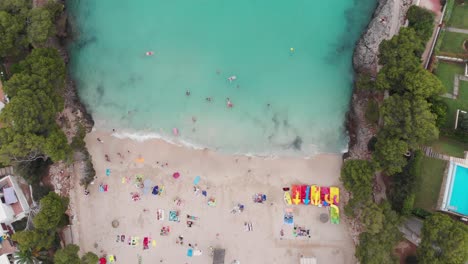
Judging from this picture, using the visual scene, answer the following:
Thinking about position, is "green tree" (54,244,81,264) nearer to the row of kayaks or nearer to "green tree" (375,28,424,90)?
the row of kayaks

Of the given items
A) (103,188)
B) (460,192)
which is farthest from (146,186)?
(460,192)

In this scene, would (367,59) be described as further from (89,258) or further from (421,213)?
(89,258)

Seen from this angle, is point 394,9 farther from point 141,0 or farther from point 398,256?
point 141,0

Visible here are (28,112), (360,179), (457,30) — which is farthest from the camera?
(457,30)

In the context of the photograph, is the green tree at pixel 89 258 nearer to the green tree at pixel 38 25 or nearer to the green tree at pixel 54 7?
the green tree at pixel 38 25

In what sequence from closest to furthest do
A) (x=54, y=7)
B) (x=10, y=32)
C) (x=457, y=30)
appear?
(x=10, y=32), (x=457, y=30), (x=54, y=7)

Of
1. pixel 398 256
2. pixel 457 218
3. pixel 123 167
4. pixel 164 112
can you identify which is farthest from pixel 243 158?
pixel 457 218

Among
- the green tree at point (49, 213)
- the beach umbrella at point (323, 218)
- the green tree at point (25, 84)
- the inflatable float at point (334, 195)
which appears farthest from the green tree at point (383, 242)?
the green tree at point (25, 84)
